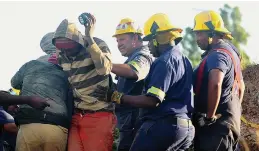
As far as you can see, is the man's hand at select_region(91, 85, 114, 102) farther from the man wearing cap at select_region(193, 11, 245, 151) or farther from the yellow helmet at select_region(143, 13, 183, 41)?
the man wearing cap at select_region(193, 11, 245, 151)

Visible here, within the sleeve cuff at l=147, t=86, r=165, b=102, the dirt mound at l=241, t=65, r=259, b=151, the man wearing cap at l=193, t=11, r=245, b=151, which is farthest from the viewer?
the dirt mound at l=241, t=65, r=259, b=151

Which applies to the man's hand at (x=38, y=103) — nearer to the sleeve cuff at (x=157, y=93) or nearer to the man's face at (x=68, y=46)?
the man's face at (x=68, y=46)

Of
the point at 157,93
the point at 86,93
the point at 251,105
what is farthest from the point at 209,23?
the point at 251,105

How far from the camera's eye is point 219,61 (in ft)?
17.3

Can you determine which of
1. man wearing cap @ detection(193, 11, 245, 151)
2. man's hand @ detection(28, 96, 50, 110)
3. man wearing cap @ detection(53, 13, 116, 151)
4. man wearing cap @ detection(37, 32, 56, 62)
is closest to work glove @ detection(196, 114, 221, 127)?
man wearing cap @ detection(193, 11, 245, 151)

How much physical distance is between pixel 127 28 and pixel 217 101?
206 cm

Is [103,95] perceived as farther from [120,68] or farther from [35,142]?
[35,142]

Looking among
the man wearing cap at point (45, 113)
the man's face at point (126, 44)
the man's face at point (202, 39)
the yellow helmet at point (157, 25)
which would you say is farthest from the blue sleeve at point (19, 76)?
the man's face at point (202, 39)

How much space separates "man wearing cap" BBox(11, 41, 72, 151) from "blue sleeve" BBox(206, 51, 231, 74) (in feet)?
5.73

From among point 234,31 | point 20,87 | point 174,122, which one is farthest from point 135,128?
point 234,31

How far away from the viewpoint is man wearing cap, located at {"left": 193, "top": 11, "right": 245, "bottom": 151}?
17.0ft

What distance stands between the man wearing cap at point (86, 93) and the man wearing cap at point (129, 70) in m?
0.32

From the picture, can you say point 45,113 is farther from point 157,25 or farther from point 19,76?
point 157,25

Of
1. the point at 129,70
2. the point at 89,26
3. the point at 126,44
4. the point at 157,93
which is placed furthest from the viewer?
the point at 126,44
